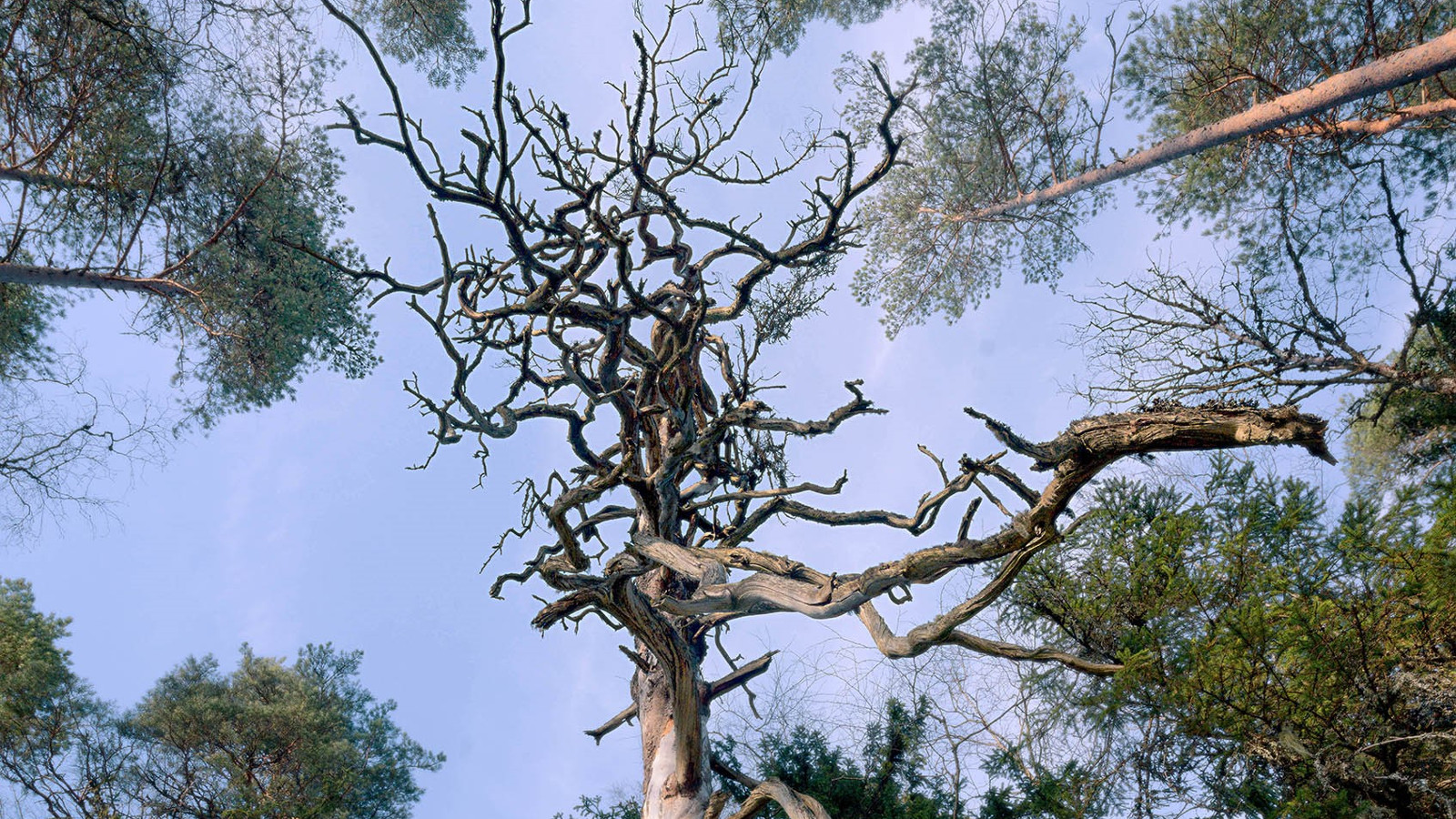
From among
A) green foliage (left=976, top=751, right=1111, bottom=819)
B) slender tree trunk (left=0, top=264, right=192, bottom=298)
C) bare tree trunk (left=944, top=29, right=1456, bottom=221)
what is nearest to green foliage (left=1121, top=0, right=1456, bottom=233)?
bare tree trunk (left=944, top=29, right=1456, bottom=221)

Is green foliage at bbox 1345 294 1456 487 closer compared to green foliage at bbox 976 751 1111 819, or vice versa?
green foliage at bbox 976 751 1111 819

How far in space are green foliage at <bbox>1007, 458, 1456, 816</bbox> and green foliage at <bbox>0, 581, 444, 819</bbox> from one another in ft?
22.4

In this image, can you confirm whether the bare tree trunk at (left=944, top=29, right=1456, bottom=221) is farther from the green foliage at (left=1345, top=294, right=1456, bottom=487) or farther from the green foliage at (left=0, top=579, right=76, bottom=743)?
the green foliage at (left=0, top=579, right=76, bottom=743)

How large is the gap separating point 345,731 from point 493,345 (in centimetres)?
652

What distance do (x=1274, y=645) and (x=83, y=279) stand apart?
8360mm

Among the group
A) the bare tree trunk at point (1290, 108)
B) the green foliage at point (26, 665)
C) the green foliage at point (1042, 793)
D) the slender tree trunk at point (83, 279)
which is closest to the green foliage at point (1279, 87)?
the bare tree trunk at point (1290, 108)

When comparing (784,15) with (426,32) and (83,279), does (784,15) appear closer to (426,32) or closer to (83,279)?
(426,32)

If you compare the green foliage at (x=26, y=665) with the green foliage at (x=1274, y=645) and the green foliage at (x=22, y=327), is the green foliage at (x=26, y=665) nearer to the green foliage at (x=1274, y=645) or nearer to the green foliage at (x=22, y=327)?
the green foliage at (x=22, y=327)

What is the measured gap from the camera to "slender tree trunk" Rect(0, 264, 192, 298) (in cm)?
587

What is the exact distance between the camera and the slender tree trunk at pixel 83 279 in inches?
231

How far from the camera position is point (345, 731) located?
8945 mm

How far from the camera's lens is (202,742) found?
317 inches

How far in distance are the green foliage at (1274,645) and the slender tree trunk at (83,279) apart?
6890 millimetres

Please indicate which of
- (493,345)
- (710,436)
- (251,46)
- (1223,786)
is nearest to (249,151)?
(251,46)
